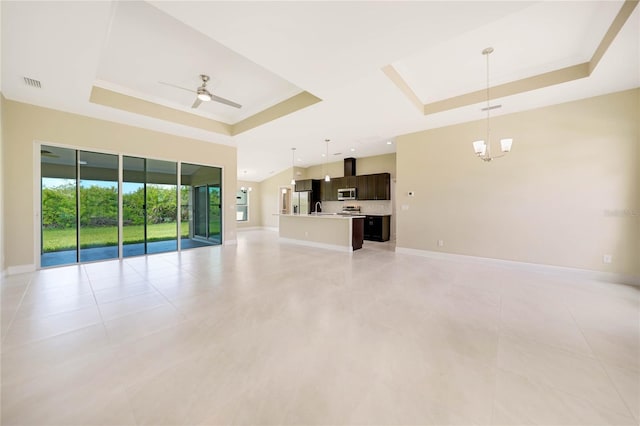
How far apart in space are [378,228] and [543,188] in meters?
4.28

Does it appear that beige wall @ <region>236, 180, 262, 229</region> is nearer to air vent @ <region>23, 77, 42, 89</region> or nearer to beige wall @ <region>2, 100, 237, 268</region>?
beige wall @ <region>2, 100, 237, 268</region>

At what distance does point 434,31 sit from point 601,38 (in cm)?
233

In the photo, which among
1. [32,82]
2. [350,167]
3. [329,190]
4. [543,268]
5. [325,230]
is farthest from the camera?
[329,190]

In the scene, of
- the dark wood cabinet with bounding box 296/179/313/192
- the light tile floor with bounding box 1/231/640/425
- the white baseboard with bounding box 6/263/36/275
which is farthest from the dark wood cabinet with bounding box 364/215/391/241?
the white baseboard with bounding box 6/263/36/275

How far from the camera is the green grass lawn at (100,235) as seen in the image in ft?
15.0

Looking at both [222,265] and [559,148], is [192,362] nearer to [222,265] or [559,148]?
[222,265]

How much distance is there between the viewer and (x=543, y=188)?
4242mm

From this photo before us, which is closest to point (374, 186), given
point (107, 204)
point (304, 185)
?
point (304, 185)

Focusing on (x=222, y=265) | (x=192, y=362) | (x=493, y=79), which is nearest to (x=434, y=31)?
(x=493, y=79)

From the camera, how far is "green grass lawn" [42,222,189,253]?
4.56 meters

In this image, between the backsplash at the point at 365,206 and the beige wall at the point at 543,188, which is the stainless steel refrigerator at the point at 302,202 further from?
the beige wall at the point at 543,188

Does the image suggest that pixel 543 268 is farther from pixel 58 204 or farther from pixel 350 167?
pixel 58 204

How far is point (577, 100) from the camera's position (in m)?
3.96

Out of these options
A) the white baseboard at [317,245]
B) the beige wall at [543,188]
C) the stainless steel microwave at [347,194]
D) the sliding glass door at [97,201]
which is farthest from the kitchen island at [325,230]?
the sliding glass door at [97,201]
